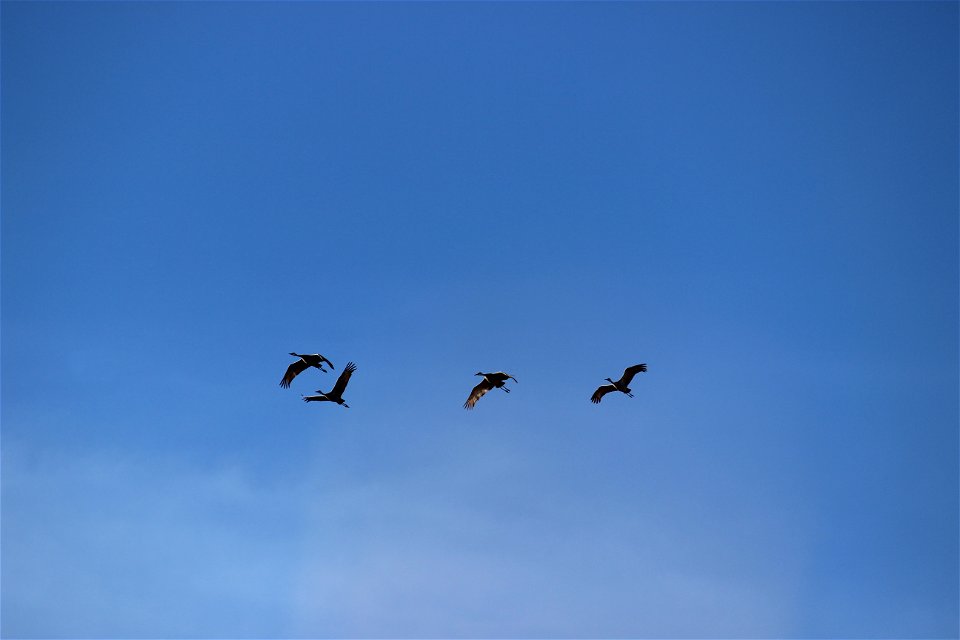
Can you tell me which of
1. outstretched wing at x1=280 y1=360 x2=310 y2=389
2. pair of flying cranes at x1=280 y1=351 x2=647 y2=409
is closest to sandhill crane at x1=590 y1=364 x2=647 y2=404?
pair of flying cranes at x1=280 y1=351 x2=647 y2=409

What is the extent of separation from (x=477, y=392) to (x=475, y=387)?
0.38 m

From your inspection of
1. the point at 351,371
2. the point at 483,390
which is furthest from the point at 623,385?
the point at 351,371

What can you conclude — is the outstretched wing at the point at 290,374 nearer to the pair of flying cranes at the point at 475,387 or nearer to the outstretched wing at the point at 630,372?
the pair of flying cranes at the point at 475,387

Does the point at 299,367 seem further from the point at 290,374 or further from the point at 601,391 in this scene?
the point at 601,391

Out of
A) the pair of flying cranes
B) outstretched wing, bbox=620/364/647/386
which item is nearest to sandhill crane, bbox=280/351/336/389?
the pair of flying cranes

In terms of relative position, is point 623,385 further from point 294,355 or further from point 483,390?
point 294,355

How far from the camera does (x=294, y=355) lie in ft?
229

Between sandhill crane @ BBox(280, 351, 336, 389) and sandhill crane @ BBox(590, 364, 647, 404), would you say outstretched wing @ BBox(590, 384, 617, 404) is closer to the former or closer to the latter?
sandhill crane @ BBox(590, 364, 647, 404)

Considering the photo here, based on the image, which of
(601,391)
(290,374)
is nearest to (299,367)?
(290,374)

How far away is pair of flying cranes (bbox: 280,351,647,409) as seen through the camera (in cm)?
6947

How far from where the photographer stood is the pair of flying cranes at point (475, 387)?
69.5 m

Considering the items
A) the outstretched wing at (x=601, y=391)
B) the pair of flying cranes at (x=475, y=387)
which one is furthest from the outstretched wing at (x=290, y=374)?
the outstretched wing at (x=601, y=391)

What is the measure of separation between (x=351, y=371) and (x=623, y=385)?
19.5m

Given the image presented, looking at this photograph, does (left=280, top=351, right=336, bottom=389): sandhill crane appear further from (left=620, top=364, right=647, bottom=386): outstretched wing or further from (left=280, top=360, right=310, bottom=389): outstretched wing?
(left=620, top=364, right=647, bottom=386): outstretched wing
